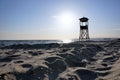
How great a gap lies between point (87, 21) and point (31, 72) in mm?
35227

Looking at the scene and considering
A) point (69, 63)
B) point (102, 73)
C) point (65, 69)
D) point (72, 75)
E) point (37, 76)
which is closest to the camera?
point (37, 76)

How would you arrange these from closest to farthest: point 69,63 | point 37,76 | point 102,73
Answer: point 37,76, point 102,73, point 69,63

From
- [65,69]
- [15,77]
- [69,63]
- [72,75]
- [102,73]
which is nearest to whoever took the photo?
[15,77]

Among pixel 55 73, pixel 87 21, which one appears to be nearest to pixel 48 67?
pixel 55 73

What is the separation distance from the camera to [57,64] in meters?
9.67

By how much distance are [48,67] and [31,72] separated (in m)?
1.30

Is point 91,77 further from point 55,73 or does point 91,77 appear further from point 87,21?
point 87,21

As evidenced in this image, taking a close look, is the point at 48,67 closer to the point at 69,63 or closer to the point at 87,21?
the point at 69,63

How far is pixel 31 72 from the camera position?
7.76 m

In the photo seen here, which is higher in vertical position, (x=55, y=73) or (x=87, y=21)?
(x=87, y=21)

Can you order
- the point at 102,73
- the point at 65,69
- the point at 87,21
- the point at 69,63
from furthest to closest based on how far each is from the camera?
the point at 87,21
the point at 69,63
the point at 65,69
the point at 102,73

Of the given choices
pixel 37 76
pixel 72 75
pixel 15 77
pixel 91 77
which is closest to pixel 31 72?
pixel 37 76

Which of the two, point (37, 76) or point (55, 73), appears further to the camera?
point (55, 73)

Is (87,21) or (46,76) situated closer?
(46,76)
